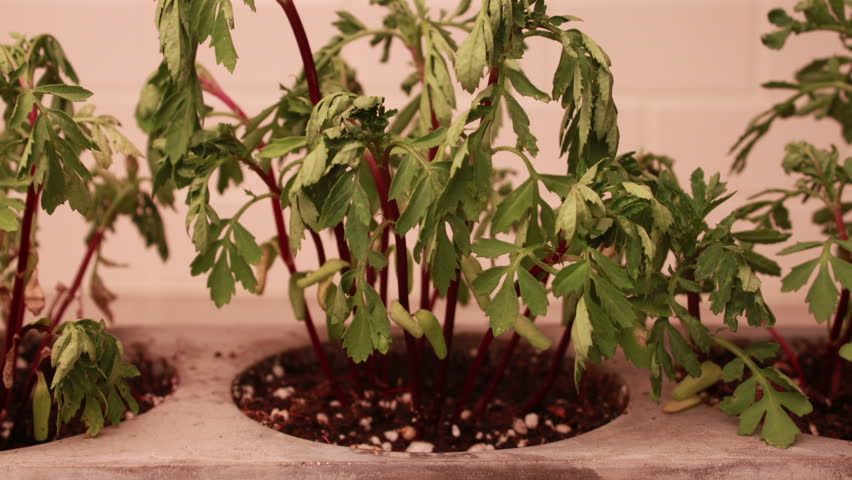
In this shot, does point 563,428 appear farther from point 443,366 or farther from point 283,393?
point 283,393

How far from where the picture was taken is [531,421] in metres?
0.95

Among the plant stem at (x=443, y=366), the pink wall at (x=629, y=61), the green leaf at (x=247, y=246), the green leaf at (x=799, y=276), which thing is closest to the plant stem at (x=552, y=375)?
the plant stem at (x=443, y=366)

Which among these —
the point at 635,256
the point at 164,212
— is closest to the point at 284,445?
the point at 635,256

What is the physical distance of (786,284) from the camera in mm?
840

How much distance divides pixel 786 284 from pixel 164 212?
1171mm

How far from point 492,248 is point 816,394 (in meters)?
0.49

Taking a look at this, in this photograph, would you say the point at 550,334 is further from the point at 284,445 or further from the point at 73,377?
the point at 73,377

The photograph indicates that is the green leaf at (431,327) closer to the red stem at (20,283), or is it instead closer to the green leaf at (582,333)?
the green leaf at (582,333)

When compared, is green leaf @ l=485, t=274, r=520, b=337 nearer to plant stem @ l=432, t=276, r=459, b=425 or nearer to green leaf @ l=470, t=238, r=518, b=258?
green leaf @ l=470, t=238, r=518, b=258

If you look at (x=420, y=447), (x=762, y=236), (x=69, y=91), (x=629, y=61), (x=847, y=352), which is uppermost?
(x=629, y=61)

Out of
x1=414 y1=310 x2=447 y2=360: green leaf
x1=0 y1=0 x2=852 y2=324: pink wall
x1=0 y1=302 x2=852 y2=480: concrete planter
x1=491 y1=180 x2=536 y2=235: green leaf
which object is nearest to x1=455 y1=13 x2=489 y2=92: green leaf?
x1=491 y1=180 x2=536 y2=235: green leaf

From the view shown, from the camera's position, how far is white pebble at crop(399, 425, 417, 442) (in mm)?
894

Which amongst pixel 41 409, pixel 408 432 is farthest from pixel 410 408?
pixel 41 409

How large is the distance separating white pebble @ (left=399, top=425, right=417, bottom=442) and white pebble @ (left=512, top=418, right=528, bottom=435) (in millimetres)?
119
